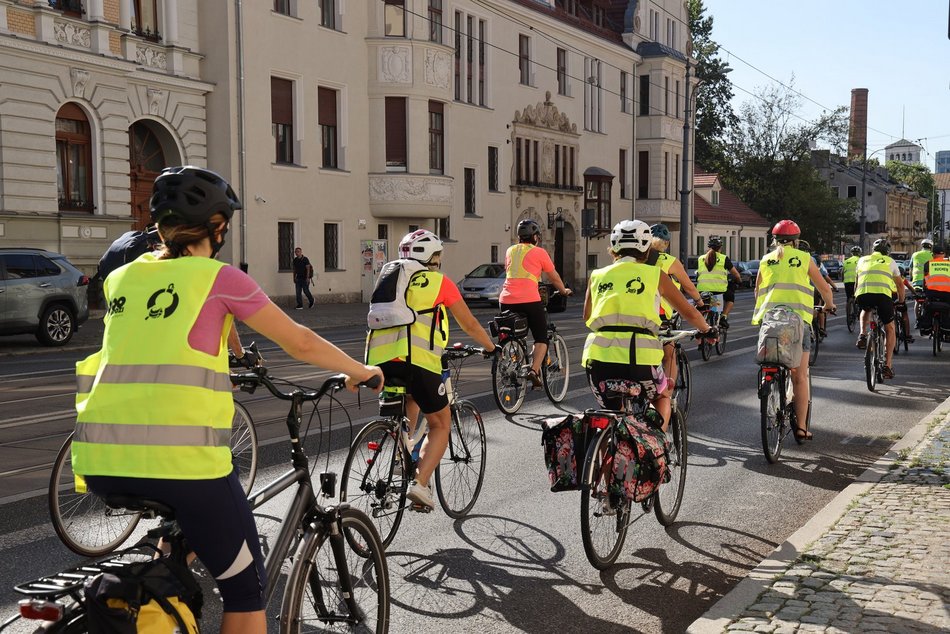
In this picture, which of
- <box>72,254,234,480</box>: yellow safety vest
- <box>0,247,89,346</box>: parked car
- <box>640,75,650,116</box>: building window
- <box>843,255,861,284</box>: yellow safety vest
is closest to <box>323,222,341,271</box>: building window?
<box>0,247,89,346</box>: parked car

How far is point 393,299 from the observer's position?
580 cm

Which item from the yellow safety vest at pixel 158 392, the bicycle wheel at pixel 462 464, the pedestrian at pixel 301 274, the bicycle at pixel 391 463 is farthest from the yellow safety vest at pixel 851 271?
the yellow safety vest at pixel 158 392

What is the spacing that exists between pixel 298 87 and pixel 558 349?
20.9 m

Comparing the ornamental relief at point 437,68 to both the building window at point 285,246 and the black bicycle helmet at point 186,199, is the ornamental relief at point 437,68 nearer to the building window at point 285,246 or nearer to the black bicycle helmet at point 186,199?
the building window at point 285,246

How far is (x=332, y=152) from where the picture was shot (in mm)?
32375

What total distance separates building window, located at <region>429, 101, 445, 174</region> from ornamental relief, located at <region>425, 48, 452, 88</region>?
43.3 inches

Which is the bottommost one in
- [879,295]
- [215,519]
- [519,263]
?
[215,519]

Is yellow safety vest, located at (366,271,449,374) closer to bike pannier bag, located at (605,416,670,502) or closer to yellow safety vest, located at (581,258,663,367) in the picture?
yellow safety vest, located at (581,258,663,367)

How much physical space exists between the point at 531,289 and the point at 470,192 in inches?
1111

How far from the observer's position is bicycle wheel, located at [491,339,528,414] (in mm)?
10703

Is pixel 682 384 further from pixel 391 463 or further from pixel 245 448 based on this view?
pixel 391 463

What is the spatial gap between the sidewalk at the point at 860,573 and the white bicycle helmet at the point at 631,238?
6.06 feet

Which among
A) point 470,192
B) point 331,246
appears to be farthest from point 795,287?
point 470,192

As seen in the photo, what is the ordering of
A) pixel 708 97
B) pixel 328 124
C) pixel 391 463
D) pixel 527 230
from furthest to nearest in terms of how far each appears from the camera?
pixel 708 97
pixel 328 124
pixel 527 230
pixel 391 463
